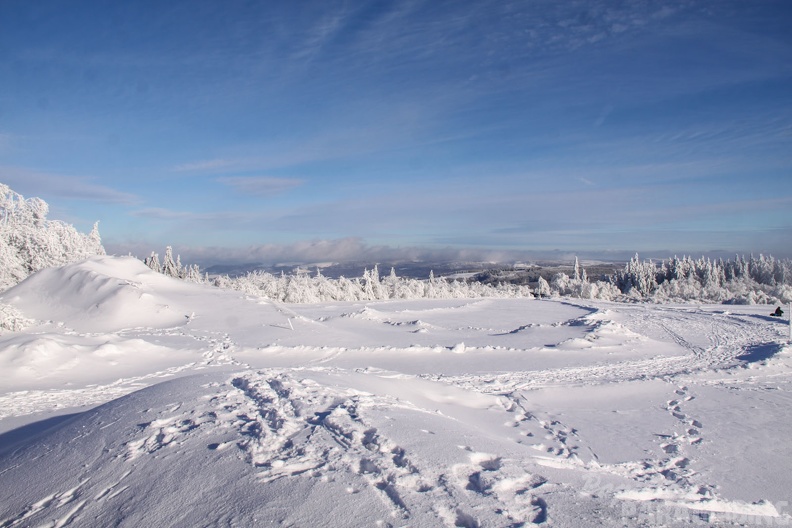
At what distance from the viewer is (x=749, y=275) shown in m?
66.9

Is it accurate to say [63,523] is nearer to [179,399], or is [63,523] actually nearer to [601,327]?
[179,399]

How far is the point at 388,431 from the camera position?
5.17 metres

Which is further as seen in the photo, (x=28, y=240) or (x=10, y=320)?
(x=28, y=240)

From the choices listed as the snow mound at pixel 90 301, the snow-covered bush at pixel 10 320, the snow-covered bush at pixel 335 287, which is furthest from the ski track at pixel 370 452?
the snow-covered bush at pixel 335 287

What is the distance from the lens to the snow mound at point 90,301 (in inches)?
736

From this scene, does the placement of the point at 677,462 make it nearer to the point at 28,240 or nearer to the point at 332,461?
the point at 332,461

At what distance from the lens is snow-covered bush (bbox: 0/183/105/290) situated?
80.7ft

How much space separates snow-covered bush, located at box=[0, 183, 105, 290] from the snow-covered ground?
10420 millimetres

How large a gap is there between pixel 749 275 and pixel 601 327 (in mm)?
64292

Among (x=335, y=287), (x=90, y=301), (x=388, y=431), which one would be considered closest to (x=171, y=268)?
(x=335, y=287)

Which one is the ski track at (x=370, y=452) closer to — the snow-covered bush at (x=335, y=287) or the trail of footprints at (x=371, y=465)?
the trail of footprints at (x=371, y=465)

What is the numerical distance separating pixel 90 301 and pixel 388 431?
64.6 feet

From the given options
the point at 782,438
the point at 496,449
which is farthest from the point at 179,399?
the point at 782,438

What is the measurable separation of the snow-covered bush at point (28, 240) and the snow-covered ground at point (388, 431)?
10420mm
